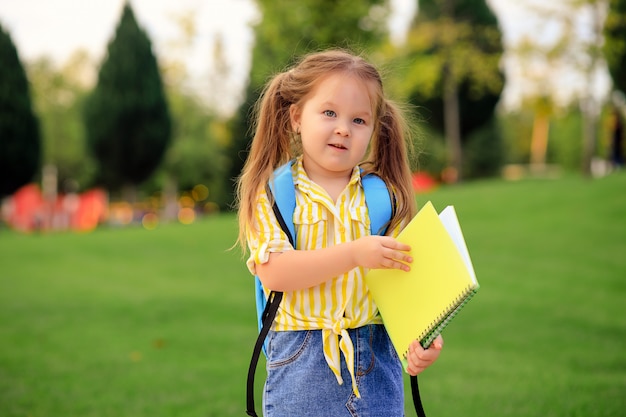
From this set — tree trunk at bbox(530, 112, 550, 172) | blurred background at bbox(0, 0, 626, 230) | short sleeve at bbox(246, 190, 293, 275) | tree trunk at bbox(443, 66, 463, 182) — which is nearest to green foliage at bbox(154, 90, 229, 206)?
blurred background at bbox(0, 0, 626, 230)

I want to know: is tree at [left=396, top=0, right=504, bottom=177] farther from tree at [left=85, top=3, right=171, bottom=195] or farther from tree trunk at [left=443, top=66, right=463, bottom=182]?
tree at [left=85, top=3, right=171, bottom=195]

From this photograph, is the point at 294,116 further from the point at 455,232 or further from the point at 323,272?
the point at 455,232

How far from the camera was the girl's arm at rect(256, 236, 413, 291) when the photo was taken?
1.77 m

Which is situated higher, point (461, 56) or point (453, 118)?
point (461, 56)

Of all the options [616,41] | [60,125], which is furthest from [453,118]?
[60,125]

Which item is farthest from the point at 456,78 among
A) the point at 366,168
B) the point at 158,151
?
the point at 366,168

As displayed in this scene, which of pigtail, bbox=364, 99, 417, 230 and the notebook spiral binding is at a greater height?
pigtail, bbox=364, 99, 417, 230

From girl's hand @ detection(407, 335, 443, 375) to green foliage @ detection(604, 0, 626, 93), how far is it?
15.4 meters

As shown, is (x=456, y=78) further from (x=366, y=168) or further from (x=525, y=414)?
(x=366, y=168)

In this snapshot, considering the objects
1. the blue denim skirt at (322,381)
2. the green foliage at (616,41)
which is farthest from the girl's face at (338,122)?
the green foliage at (616,41)

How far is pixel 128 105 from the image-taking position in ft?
72.5

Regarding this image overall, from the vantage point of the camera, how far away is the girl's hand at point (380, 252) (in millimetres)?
1758

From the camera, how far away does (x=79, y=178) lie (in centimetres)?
3103

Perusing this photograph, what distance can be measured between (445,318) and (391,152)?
66 cm
